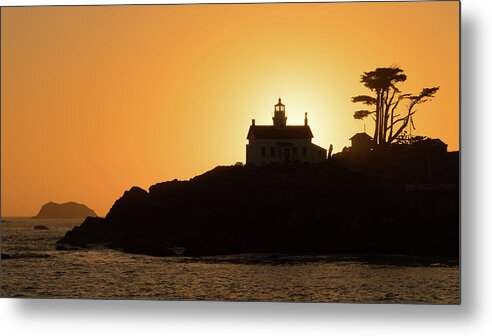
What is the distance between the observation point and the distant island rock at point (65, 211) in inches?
360

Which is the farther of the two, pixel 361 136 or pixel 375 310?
pixel 361 136

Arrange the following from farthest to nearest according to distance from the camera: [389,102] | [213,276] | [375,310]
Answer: [213,276], [389,102], [375,310]

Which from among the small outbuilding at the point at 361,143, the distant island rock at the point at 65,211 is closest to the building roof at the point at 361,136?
the small outbuilding at the point at 361,143

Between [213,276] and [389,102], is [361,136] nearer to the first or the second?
[389,102]

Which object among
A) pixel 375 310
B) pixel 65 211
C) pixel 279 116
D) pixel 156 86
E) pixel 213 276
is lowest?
pixel 375 310

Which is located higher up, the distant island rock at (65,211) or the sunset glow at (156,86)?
the sunset glow at (156,86)

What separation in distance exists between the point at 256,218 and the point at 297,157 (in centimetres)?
94

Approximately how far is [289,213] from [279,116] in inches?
53.8

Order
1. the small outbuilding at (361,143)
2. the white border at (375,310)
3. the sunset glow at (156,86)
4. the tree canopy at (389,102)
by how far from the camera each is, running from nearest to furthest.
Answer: the white border at (375,310) → the tree canopy at (389,102) → the sunset glow at (156,86) → the small outbuilding at (361,143)

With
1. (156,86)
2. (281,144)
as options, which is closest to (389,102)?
(281,144)

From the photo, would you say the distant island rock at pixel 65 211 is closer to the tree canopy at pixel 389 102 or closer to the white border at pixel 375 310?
the white border at pixel 375 310

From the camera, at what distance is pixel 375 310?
845cm

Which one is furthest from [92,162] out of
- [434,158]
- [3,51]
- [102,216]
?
[434,158]

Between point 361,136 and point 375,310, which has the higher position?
point 361,136
